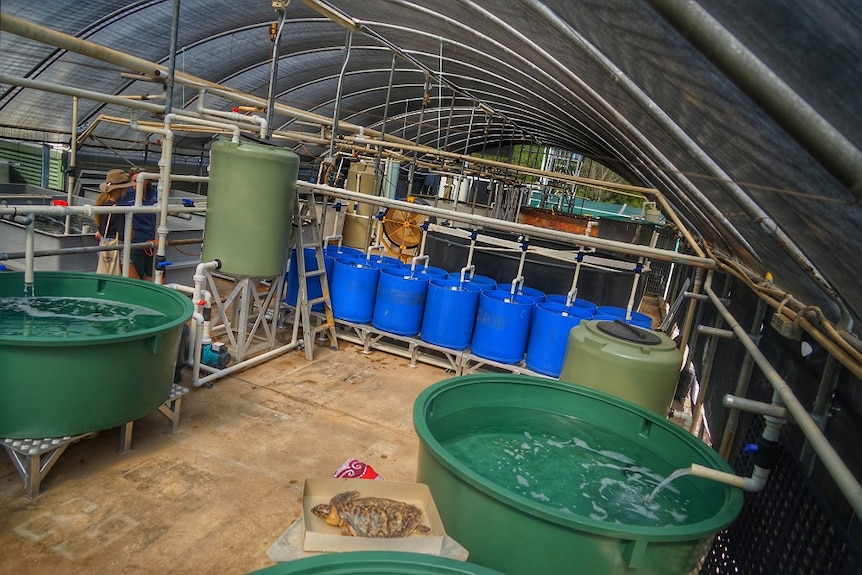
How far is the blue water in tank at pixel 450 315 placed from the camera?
645cm

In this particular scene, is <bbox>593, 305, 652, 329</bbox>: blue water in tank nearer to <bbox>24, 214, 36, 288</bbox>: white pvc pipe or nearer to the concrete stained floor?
the concrete stained floor

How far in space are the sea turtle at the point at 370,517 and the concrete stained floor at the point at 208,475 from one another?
1608 mm

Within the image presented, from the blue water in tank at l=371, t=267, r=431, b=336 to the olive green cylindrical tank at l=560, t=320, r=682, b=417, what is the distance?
2782 mm

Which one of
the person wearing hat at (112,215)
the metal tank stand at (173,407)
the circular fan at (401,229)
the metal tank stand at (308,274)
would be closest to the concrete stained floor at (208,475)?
the metal tank stand at (173,407)

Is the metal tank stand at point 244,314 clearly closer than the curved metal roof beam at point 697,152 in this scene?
No

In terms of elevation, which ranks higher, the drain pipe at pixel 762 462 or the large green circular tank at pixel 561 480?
the drain pipe at pixel 762 462

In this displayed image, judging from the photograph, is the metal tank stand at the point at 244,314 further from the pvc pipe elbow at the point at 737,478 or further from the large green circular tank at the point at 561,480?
the pvc pipe elbow at the point at 737,478

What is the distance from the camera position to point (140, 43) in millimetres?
10312

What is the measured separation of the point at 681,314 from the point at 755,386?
18.7ft

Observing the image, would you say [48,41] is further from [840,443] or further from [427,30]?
[427,30]

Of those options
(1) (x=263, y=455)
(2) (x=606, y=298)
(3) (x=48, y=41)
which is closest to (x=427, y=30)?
(2) (x=606, y=298)

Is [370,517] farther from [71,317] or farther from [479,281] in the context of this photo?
[479,281]

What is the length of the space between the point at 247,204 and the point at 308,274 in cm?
142

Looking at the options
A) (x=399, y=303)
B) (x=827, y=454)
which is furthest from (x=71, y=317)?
(x=827, y=454)
